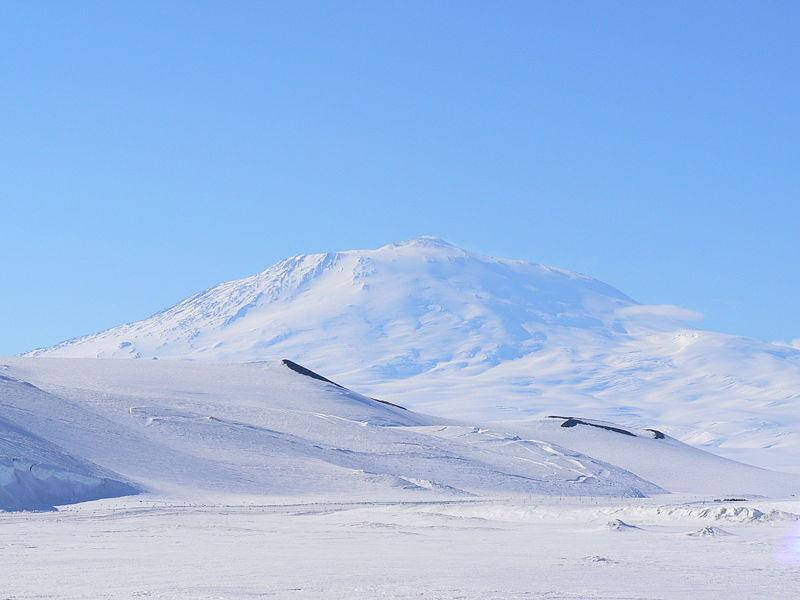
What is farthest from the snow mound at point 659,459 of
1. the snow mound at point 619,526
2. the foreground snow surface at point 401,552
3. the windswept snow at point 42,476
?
the snow mound at point 619,526

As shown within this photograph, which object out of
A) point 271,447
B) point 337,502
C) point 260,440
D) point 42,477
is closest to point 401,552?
point 337,502

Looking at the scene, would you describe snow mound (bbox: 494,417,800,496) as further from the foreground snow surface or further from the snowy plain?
the foreground snow surface

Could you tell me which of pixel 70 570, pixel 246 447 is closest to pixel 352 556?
pixel 70 570

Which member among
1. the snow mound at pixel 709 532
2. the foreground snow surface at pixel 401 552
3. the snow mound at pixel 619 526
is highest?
the snow mound at pixel 709 532

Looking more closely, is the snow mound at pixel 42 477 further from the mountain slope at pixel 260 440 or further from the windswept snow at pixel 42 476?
the mountain slope at pixel 260 440

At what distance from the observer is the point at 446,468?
63281mm

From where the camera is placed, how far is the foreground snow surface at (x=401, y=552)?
68.0ft

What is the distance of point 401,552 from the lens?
88.5 ft

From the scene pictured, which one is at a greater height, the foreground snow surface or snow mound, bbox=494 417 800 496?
snow mound, bbox=494 417 800 496

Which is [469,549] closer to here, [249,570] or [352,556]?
[352,556]

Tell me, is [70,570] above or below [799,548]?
below

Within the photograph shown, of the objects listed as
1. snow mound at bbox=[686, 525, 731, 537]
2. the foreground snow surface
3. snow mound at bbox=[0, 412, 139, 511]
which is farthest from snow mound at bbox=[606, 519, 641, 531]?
snow mound at bbox=[0, 412, 139, 511]

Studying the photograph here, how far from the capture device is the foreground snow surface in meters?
20.7

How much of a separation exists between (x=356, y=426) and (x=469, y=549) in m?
43.7
